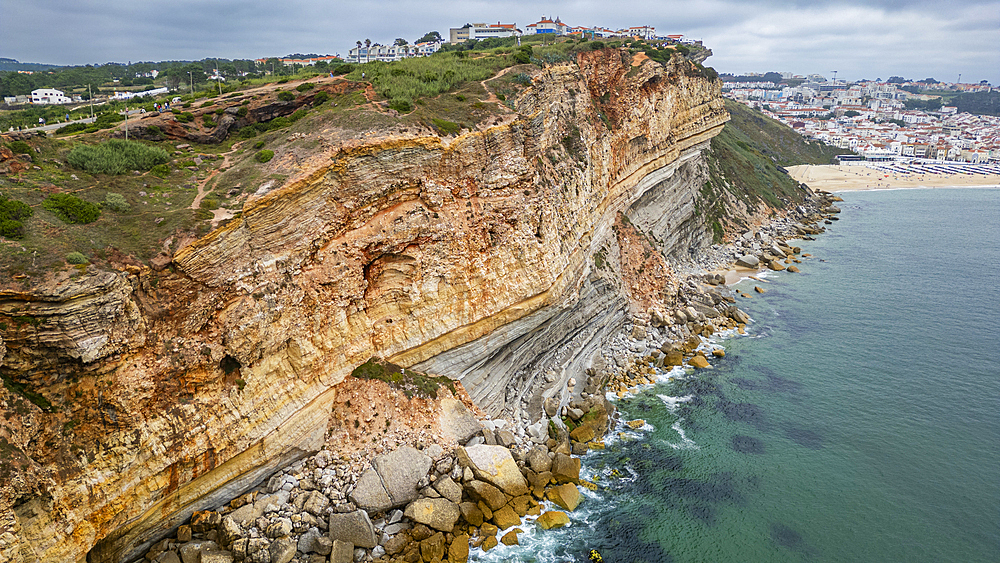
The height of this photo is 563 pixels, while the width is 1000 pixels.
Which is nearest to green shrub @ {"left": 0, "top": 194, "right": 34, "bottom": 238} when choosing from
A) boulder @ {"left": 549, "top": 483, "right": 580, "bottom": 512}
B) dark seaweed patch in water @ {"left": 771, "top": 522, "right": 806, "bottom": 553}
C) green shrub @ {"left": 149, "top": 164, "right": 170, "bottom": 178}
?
green shrub @ {"left": 149, "top": 164, "right": 170, "bottom": 178}

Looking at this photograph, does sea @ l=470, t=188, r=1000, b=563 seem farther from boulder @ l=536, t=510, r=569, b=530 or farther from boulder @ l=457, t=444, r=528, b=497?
boulder @ l=457, t=444, r=528, b=497

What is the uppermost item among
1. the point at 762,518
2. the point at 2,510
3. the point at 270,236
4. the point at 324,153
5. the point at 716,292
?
the point at 324,153

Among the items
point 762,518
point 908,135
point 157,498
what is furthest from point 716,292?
point 908,135

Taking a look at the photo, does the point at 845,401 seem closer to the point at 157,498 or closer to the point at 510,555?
the point at 510,555

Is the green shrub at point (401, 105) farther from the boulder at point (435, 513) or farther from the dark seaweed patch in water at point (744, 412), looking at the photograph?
the dark seaweed patch in water at point (744, 412)

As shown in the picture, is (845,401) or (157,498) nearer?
(157,498)

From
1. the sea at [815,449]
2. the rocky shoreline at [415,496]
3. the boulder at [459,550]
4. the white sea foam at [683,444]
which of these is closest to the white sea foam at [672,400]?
the sea at [815,449]
